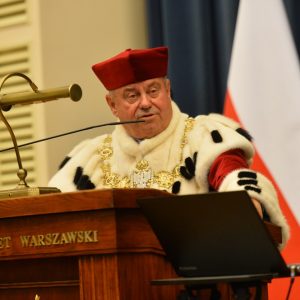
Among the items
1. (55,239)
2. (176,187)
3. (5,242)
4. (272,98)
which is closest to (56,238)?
(55,239)

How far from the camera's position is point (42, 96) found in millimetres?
2537

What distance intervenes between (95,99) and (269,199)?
1.29 meters

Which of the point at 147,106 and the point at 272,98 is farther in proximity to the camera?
the point at 272,98

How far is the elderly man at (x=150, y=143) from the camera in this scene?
2.91 m

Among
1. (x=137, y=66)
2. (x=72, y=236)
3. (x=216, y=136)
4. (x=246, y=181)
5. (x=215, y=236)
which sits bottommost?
(x=215, y=236)

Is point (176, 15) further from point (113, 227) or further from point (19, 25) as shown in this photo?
point (113, 227)

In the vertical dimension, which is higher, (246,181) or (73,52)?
(73,52)

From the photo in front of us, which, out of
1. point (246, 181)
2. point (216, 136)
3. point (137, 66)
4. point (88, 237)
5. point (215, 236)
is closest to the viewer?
point (215, 236)

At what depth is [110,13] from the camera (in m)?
3.81

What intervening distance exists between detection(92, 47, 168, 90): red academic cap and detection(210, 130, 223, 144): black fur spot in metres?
0.29

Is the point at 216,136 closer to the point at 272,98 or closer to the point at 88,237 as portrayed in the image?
the point at 272,98

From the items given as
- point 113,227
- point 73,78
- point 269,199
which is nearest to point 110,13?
point 73,78

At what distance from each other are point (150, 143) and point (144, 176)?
11 centimetres

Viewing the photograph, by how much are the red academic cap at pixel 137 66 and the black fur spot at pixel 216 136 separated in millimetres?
292
